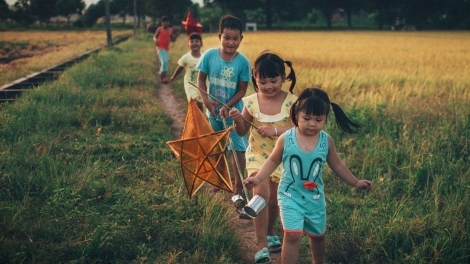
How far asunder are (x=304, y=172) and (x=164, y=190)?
174cm

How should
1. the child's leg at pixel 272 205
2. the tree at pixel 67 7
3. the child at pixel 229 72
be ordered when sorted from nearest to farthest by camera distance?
1. the child's leg at pixel 272 205
2. the child at pixel 229 72
3. the tree at pixel 67 7

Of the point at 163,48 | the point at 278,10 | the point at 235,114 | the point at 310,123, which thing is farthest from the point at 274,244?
the point at 278,10

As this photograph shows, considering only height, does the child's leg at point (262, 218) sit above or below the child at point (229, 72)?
below

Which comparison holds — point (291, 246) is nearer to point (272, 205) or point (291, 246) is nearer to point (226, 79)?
point (272, 205)

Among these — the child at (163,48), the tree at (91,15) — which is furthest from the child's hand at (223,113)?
the tree at (91,15)

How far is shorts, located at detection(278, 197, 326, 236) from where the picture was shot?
2658mm

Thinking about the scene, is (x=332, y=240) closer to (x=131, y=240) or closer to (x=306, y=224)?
(x=306, y=224)

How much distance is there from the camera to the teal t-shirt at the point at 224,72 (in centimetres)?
419

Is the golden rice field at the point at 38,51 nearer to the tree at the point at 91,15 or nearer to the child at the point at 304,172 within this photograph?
the child at the point at 304,172

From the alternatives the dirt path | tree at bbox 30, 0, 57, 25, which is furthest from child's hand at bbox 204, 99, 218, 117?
tree at bbox 30, 0, 57, 25

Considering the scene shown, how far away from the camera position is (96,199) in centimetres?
373

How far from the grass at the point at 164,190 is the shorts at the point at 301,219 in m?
0.54

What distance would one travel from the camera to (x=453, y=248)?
9.91ft

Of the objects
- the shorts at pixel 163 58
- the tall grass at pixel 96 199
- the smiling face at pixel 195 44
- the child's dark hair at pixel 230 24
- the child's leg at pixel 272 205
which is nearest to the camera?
the tall grass at pixel 96 199
